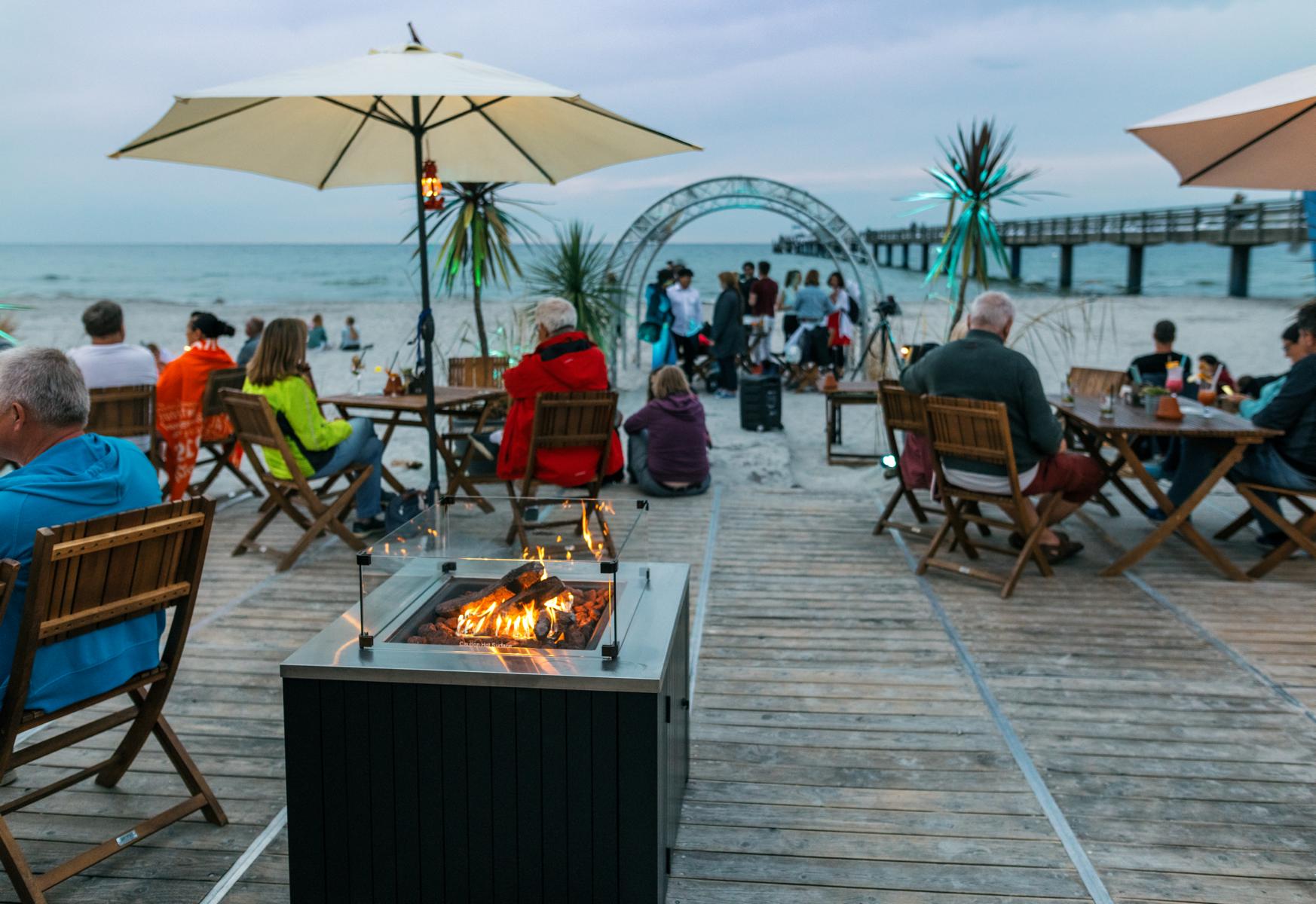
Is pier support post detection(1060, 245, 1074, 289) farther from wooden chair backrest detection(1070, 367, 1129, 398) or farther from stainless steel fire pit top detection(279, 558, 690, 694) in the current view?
stainless steel fire pit top detection(279, 558, 690, 694)

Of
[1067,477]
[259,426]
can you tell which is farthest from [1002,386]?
[259,426]

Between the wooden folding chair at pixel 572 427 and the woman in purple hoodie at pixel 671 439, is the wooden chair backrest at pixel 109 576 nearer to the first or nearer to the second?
the wooden folding chair at pixel 572 427

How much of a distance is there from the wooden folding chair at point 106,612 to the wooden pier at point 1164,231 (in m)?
22.1

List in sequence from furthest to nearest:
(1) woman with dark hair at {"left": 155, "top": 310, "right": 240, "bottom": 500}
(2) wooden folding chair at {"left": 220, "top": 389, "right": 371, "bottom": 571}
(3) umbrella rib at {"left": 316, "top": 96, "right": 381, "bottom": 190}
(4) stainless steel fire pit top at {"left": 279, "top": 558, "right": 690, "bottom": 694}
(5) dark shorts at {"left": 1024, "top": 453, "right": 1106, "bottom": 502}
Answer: (1) woman with dark hair at {"left": 155, "top": 310, "right": 240, "bottom": 500} → (3) umbrella rib at {"left": 316, "top": 96, "right": 381, "bottom": 190} → (2) wooden folding chair at {"left": 220, "top": 389, "right": 371, "bottom": 571} → (5) dark shorts at {"left": 1024, "top": 453, "right": 1106, "bottom": 502} → (4) stainless steel fire pit top at {"left": 279, "top": 558, "right": 690, "bottom": 694}

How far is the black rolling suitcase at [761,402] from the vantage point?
30.5 ft

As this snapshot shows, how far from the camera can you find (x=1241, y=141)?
487 cm

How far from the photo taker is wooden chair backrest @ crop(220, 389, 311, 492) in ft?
16.1

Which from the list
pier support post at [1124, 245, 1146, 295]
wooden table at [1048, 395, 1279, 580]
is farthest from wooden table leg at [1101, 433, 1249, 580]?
pier support post at [1124, 245, 1146, 295]

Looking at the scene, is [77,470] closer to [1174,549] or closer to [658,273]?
[1174,549]

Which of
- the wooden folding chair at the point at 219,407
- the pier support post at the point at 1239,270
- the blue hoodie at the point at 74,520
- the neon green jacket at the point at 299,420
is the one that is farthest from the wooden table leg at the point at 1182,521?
the pier support post at the point at 1239,270

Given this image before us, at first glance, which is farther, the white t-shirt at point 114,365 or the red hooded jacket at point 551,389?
the white t-shirt at point 114,365

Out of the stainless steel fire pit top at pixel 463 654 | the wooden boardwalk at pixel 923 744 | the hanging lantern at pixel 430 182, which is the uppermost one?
the hanging lantern at pixel 430 182

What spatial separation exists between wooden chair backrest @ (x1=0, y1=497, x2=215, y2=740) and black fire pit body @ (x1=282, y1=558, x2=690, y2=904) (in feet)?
1.55

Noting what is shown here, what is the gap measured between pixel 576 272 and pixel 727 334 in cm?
260
